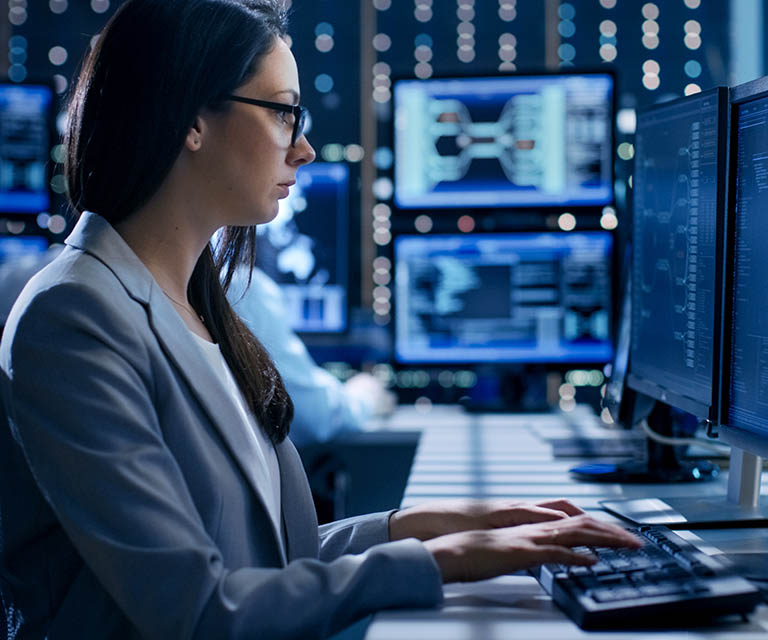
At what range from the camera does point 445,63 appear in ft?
12.8

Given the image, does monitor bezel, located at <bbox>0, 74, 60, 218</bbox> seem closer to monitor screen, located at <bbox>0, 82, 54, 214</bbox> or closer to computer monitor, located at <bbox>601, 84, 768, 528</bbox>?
monitor screen, located at <bbox>0, 82, 54, 214</bbox>

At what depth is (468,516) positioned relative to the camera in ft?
3.78

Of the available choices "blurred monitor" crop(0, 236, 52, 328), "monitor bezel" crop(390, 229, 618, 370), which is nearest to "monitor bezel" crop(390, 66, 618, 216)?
"monitor bezel" crop(390, 229, 618, 370)

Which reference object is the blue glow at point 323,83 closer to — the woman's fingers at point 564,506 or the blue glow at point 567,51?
the blue glow at point 567,51

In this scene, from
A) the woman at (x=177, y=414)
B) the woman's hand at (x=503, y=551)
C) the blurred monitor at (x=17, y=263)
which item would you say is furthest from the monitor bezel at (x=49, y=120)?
the woman's hand at (x=503, y=551)

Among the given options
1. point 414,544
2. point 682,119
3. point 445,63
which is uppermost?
point 445,63

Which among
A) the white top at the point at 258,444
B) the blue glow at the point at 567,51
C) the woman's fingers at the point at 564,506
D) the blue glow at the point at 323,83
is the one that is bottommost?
the woman's fingers at the point at 564,506

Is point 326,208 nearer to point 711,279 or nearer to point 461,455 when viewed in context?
point 461,455

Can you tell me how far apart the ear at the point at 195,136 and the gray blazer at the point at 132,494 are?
14 centimetres

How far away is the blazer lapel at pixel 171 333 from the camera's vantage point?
1009 mm

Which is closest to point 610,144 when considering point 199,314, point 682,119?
point 682,119

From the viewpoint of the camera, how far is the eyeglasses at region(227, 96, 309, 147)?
1143mm

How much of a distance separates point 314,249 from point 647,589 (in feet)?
6.52

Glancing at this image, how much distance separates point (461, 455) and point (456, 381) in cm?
157
